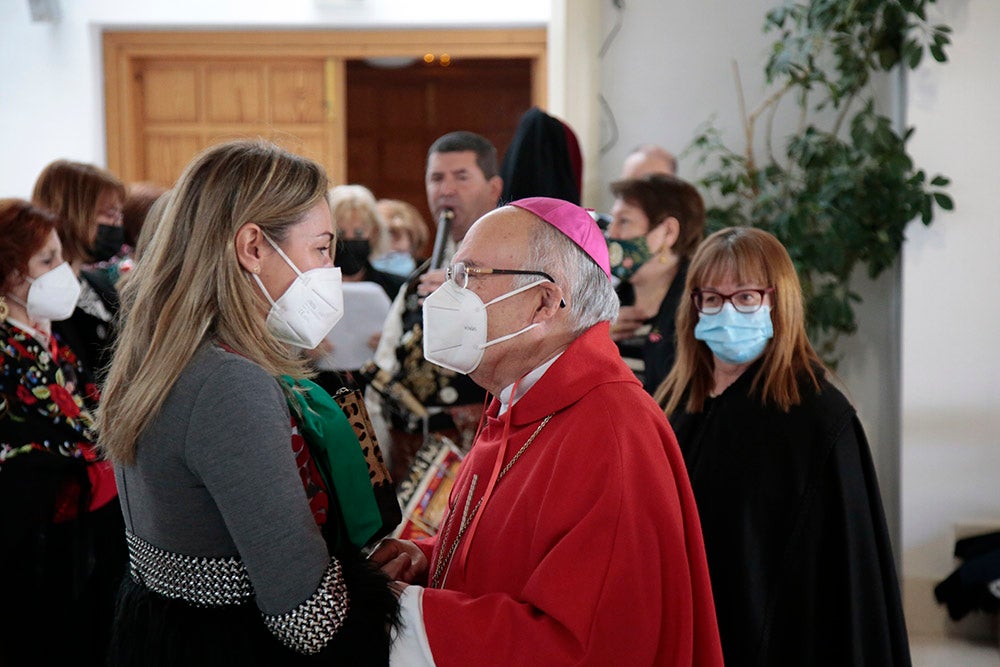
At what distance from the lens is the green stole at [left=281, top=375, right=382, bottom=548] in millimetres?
1608

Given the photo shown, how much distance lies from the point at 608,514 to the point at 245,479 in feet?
1.74

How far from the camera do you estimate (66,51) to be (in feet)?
20.3

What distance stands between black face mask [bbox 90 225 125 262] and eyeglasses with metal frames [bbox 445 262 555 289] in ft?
8.14

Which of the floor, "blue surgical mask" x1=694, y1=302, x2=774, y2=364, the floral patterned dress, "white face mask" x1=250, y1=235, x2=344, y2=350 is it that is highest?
"white face mask" x1=250, y1=235, x2=344, y2=350

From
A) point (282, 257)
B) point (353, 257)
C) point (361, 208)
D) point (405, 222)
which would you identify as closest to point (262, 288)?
point (282, 257)

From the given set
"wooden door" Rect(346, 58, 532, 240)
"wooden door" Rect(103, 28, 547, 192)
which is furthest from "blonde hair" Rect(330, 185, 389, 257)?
"wooden door" Rect(346, 58, 532, 240)

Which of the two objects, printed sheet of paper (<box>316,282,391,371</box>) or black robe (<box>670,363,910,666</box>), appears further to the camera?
printed sheet of paper (<box>316,282,391,371</box>)

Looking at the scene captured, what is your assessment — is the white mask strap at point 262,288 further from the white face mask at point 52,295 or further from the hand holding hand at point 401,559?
the white face mask at point 52,295

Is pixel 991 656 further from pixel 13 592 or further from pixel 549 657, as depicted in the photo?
pixel 13 592

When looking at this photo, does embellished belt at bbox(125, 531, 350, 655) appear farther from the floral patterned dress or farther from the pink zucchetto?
the floral patterned dress

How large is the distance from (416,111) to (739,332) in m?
7.14

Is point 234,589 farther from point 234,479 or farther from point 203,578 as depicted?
point 234,479

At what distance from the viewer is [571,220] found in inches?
69.2

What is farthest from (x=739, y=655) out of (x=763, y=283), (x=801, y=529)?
(x=763, y=283)
